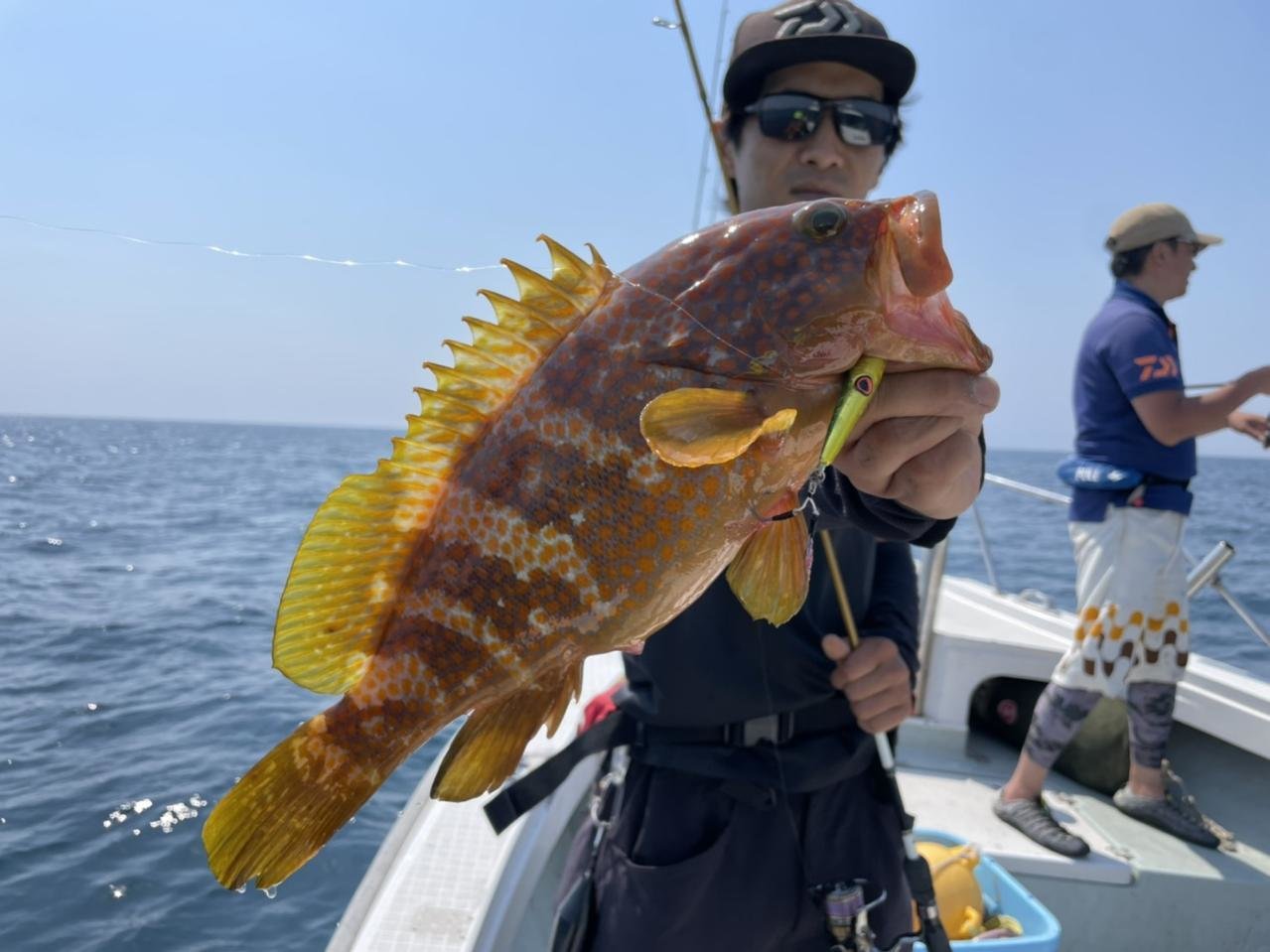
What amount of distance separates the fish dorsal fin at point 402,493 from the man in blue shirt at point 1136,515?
11.8 feet

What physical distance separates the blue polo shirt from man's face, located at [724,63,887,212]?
229 centimetres

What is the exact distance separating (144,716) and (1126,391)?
281 inches

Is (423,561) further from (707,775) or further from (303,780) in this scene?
(707,775)

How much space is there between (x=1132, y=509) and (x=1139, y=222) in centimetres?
148

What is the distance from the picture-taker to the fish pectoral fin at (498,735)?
1368 mm

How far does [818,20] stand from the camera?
2301mm

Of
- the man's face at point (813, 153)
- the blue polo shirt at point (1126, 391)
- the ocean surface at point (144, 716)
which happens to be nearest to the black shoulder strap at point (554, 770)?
the man's face at point (813, 153)

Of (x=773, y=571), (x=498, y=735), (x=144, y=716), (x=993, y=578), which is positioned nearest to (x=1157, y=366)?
(x=993, y=578)

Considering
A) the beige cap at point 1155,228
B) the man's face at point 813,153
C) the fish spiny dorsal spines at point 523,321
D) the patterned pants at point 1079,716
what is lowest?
the patterned pants at point 1079,716

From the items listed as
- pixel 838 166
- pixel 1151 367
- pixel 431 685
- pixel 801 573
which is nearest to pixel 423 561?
pixel 431 685

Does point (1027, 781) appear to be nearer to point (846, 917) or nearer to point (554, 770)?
point (846, 917)

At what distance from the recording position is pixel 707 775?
2.04 metres

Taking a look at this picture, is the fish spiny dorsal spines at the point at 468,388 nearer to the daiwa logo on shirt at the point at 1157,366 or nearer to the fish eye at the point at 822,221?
the fish eye at the point at 822,221

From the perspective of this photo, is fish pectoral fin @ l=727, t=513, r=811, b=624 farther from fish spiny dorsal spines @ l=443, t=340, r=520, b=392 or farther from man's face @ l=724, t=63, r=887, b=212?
man's face @ l=724, t=63, r=887, b=212
